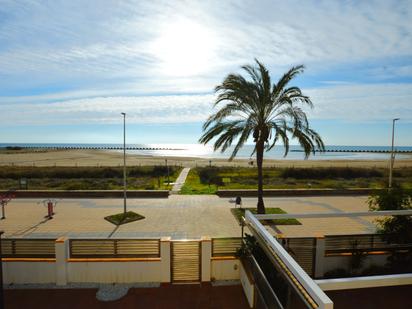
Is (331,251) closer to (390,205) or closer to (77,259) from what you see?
(390,205)

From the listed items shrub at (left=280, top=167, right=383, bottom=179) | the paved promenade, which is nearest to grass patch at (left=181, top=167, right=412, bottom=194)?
shrub at (left=280, top=167, right=383, bottom=179)

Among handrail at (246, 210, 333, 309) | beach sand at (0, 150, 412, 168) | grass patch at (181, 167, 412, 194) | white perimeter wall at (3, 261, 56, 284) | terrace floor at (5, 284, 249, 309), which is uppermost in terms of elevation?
handrail at (246, 210, 333, 309)

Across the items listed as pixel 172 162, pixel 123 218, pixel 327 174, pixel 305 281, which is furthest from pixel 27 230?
pixel 172 162

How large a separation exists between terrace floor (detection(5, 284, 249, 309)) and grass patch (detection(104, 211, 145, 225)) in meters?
6.81

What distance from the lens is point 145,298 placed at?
7926mm

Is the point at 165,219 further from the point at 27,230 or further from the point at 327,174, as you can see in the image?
the point at 327,174

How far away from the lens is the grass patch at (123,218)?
15141 millimetres

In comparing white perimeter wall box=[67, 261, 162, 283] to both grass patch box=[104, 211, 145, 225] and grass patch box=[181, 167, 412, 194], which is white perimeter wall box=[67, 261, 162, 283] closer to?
grass patch box=[104, 211, 145, 225]

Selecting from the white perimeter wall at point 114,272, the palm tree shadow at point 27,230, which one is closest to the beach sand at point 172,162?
the palm tree shadow at point 27,230

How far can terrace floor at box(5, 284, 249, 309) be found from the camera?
7574 millimetres

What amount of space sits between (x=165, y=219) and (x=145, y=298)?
7.72m

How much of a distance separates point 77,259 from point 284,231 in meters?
9.15

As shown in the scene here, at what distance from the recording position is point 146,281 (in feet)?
28.5

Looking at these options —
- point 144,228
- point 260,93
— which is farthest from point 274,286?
point 260,93
